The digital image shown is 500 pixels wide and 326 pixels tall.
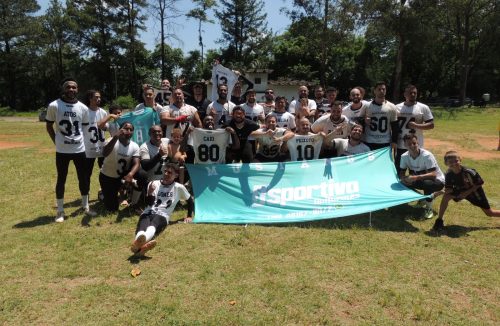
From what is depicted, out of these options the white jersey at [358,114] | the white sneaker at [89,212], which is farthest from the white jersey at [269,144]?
the white sneaker at [89,212]

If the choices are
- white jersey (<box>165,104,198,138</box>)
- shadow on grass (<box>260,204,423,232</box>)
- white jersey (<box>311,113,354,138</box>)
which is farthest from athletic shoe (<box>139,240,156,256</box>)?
white jersey (<box>311,113,354,138</box>)

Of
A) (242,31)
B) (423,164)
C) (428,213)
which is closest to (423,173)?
(423,164)

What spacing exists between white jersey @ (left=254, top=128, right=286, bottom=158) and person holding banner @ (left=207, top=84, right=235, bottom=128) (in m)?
0.80

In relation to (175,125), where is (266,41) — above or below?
above

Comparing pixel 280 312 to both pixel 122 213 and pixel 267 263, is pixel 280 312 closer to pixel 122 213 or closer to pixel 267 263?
pixel 267 263

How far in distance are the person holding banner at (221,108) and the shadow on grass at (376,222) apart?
253cm

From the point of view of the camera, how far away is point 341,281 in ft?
14.4

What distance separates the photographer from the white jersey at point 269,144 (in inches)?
280

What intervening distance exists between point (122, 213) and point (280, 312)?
4005mm

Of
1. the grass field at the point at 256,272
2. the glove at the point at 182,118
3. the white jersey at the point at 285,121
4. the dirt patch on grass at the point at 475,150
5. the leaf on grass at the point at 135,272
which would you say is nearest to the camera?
the grass field at the point at 256,272

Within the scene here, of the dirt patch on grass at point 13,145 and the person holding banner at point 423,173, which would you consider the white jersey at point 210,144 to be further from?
the dirt patch on grass at point 13,145

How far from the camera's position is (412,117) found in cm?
730

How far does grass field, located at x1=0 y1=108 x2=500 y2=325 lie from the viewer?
12.3 ft

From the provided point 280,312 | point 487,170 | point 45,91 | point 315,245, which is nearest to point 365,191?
point 315,245
